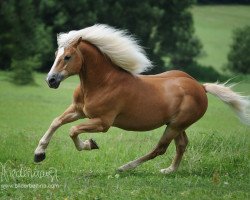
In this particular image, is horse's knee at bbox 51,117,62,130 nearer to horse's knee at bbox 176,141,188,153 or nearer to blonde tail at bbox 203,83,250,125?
horse's knee at bbox 176,141,188,153

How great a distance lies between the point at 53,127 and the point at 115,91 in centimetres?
98

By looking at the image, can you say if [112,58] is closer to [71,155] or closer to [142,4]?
[71,155]

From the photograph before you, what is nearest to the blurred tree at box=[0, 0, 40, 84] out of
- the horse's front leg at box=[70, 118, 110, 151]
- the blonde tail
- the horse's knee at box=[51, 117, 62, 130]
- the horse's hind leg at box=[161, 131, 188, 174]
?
the blonde tail

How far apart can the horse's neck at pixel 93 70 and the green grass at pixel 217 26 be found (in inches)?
1788

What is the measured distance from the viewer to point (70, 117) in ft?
29.7

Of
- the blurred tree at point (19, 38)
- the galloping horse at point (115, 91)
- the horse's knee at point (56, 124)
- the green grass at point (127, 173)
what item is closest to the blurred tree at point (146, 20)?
the blurred tree at point (19, 38)

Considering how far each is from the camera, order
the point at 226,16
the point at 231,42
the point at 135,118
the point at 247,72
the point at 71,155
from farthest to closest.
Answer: the point at 226,16, the point at 231,42, the point at 247,72, the point at 71,155, the point at 135,118

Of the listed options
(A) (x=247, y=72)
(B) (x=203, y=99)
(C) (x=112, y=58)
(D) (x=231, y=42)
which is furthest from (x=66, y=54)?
(D) (x=231, y=42)

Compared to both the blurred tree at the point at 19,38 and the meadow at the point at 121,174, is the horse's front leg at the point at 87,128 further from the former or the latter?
Result: the blurred tree at the point at 19,38

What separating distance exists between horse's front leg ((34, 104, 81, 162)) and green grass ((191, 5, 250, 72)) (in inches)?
1794

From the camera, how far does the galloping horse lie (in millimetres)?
8797

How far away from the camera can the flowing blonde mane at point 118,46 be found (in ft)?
29.8

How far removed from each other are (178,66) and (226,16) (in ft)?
41.6

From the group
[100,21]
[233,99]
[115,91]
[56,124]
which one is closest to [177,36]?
[100,21]
